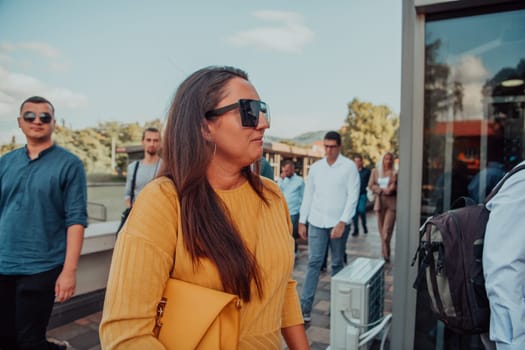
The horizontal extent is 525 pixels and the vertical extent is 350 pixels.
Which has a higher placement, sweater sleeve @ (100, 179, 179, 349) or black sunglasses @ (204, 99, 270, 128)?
black sunglasses @ (204, 99, 270, 128)

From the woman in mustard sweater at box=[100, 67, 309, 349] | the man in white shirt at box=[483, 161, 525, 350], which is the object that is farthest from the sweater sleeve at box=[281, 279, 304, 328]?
the man in white shirt at box=[483, 161, 525, 350]

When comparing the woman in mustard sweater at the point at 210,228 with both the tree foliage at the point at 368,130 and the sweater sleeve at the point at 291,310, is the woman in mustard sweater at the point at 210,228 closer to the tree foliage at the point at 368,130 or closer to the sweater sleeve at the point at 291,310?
the sweater sleeve at the point at 291,310

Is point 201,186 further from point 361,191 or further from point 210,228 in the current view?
point 361,191

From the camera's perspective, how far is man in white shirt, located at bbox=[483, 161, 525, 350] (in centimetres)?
140

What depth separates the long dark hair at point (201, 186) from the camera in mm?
1188

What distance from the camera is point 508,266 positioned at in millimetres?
1408

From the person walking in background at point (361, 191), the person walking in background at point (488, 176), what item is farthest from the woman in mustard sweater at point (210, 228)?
the person walking in background at point (361, 191)

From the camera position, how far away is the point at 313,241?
4.43 metres

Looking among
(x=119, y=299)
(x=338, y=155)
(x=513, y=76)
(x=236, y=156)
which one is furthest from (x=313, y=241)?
(x=119, y=299)

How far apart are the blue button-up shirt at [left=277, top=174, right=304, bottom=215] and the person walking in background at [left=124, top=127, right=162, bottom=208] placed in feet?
10.4

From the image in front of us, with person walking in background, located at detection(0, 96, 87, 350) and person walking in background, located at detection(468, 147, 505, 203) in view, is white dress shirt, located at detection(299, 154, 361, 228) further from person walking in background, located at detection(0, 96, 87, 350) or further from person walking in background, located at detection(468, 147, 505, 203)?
person walking in background, located at detection(0, 96, 87, 350)

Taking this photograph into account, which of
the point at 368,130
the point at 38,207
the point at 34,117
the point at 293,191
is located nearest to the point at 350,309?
the point at 38,207

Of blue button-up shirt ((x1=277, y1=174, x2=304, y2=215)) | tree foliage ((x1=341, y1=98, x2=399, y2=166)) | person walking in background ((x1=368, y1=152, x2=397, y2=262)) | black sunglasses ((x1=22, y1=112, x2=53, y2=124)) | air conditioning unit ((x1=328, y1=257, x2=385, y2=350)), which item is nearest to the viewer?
black sunglasses ((x1=22, y1=112, x2=53, y2=124))

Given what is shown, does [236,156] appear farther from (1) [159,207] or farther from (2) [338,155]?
(2) [338,155]
